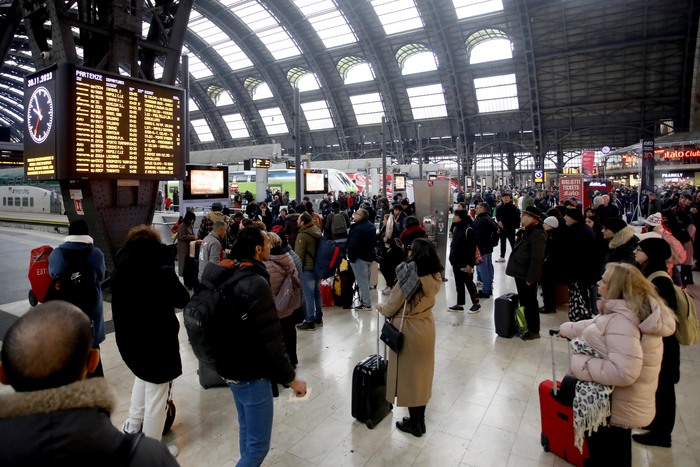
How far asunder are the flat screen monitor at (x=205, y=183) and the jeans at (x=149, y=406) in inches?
324

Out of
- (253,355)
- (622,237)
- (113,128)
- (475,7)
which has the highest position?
(475,7)

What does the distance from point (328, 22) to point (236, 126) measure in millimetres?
18697

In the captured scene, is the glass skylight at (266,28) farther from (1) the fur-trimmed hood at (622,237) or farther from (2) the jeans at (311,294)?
(1) the fur-trimmed hood at (622,237)

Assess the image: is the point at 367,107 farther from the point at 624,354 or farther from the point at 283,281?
the point at 624,354

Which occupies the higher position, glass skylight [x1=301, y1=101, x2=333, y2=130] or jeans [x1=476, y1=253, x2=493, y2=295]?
glass skylight [x1=301, y1=101, x2=333, y2=130]

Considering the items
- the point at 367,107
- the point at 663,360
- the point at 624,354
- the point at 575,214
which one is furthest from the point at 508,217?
the point at 367,107

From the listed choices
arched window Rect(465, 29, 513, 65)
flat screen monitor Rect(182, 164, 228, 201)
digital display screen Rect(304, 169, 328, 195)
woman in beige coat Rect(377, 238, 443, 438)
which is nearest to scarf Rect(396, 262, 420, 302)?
woman in beige coat Rect(377, 238, 443, 438)

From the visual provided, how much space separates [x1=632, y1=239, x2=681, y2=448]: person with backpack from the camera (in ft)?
9.61

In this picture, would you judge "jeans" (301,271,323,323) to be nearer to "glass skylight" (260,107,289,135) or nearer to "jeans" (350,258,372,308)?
"jeans" (350,258,372,308)

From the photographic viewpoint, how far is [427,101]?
37062mm

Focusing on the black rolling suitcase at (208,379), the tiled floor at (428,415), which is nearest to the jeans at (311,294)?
the tiled floor at (428,415)

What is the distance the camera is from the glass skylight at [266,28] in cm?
3241

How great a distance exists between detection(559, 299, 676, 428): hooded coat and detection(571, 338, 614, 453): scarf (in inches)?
2.0

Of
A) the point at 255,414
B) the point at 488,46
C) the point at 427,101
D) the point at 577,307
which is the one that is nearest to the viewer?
the point at 255,414
